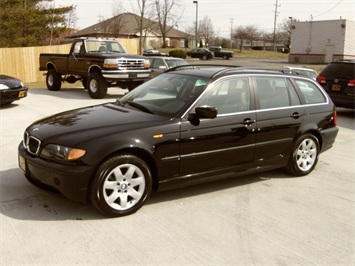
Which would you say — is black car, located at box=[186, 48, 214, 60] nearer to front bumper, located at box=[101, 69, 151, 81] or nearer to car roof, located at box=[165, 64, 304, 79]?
front bumper, located at box=[101, 69, 151, 81]

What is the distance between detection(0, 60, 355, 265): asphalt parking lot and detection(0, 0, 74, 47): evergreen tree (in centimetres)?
2640

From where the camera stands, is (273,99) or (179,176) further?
(273,99)

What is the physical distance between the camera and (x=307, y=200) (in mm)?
4867

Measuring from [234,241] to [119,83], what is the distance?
10.6 meters

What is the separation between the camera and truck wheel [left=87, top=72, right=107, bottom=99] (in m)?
13.2

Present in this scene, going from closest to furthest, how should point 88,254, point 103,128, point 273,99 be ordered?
point 88,254
point 103,128
point 273,99

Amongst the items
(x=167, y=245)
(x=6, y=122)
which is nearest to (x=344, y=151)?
(x=167, y=245)

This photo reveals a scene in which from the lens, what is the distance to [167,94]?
5.07 meters

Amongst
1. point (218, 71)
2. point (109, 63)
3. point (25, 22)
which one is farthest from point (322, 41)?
point (218, 71)

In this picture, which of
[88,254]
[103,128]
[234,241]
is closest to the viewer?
[88,254]

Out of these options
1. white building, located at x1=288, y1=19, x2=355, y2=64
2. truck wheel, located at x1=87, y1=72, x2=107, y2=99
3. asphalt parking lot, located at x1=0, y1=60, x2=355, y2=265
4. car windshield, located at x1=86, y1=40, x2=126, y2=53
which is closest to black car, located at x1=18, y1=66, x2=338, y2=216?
asphalt parking lot, located at x1=0, y1=60, x2=355, y2=265

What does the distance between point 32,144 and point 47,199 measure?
0.69m

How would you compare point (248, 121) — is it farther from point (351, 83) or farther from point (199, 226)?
point (351, 83)

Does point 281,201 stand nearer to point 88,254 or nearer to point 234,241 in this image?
point 234,241
